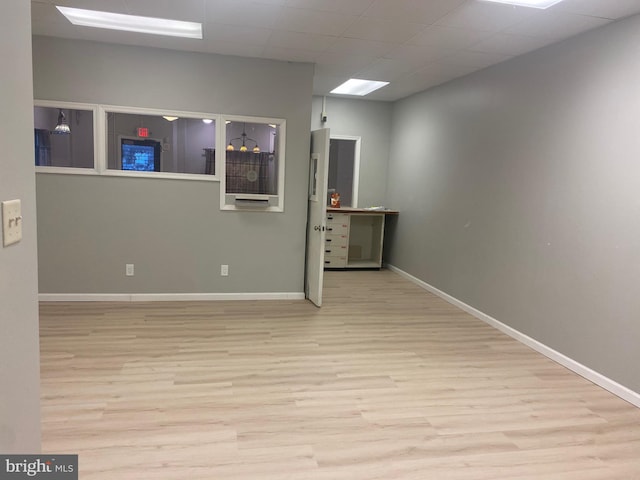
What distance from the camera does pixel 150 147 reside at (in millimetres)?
5117

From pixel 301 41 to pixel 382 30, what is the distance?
0.79m

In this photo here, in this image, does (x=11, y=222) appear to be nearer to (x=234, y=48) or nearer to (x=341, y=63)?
(x=234, y=48)

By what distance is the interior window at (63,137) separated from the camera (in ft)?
15.2

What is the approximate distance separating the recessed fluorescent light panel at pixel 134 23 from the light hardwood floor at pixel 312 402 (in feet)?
8.79

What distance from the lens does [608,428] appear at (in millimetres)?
2699

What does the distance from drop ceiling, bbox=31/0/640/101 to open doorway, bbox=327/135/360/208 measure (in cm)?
233

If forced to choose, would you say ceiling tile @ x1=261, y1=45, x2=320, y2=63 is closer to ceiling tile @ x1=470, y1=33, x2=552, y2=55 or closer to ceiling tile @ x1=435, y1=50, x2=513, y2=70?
ceiling tile @ x1=435, y1=50, x2=513, y2=70

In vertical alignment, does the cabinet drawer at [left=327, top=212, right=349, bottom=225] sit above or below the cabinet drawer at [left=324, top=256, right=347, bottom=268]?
above

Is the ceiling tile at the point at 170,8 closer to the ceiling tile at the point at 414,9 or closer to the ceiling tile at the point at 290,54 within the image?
the ceiling tile at the point at 290,54

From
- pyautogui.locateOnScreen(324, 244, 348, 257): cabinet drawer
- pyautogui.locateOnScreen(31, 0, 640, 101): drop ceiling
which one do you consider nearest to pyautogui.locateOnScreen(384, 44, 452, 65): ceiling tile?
pyautogui.locateOnScreen(31, 0, 640, 101): drop ceiling

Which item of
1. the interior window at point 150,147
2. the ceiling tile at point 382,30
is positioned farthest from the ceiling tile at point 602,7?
the interior window at point 150,147

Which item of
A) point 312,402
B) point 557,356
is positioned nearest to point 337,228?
point 557,356

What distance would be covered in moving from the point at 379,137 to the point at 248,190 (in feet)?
10.0

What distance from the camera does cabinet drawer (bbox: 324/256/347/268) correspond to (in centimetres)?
693
